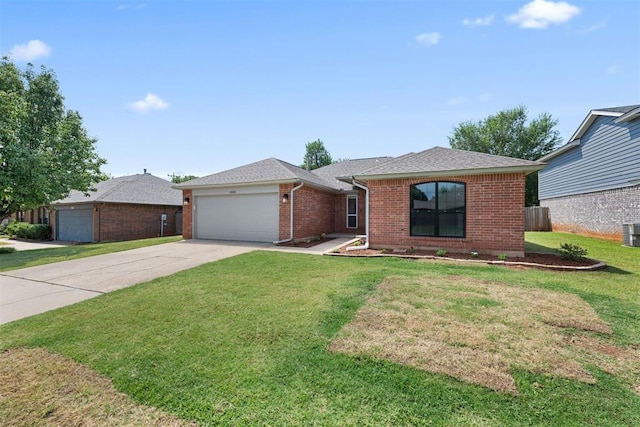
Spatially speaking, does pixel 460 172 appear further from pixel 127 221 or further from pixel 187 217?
pixel 127 221

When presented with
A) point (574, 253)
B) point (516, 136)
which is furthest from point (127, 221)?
point (516, 136)

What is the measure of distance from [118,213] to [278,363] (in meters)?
19.5

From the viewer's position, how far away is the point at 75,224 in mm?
18594

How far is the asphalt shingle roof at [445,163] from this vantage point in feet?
27.4

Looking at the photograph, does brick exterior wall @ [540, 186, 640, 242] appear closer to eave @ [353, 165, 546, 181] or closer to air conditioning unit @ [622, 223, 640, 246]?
air conditioning unit @ [622, 223, 640, 246]

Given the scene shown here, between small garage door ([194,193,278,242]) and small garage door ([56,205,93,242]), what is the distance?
9239 mm

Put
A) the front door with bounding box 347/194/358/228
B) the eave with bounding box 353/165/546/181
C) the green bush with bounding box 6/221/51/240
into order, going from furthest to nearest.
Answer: the green bush with bounding box 6/221/51/240, the front door with bounding box 347/194/358/228, the eave with bounding box 353/165/546/181

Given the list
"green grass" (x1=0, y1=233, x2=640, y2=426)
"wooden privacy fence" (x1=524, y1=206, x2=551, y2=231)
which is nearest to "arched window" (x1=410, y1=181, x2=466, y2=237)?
"green grass" (x1=0, y1=233, x2=640, y2=426)

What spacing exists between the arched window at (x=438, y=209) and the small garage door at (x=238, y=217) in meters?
5.91

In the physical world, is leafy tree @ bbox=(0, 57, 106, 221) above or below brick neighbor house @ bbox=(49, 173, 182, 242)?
above

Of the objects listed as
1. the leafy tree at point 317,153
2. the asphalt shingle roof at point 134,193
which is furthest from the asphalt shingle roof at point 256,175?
the leafy tree at point 317,153

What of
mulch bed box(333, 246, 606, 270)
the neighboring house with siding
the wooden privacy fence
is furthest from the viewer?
the wooden privacy fence

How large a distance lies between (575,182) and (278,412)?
69.2 feet

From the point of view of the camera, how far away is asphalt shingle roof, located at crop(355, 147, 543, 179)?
8344mm
